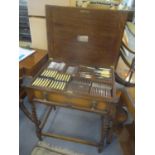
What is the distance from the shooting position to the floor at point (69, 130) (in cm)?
142

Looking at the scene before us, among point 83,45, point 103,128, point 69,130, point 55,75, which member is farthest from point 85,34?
point 69,130

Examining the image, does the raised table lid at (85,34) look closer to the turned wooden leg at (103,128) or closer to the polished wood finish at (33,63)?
the polished wood finish at (33,63)

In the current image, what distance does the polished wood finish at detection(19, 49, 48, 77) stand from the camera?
123 cm

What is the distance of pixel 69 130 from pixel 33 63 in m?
0.72

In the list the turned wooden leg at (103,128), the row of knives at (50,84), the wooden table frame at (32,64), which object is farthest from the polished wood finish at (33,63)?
the turned wooden leg at (103,128)

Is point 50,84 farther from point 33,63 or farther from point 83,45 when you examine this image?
point 83,45

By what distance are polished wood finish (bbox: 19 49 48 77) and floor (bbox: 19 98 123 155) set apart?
2.00ft

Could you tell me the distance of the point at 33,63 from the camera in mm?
1272

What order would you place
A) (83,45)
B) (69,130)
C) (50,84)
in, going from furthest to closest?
(69,130) → (83,45) → (50,84)
